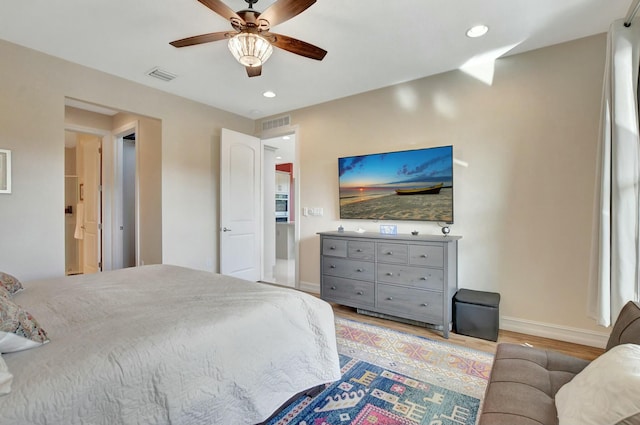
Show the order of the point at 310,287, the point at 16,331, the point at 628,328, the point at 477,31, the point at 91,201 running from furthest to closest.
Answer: the point at 91,201, the point at 310,287, the point at 477,31, the point at 628,328, the point at 16,331

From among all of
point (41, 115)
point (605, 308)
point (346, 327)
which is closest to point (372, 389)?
point (346, 327)

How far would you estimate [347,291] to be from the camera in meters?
3.43

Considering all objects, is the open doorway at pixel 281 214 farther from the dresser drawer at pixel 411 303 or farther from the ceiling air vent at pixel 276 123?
the dresser drawer at pixel 411 303

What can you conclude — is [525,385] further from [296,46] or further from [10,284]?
[10,284]

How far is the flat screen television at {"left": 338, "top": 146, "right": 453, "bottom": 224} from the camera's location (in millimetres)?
3227

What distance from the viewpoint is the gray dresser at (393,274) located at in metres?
2.85

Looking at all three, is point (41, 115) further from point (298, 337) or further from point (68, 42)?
point (298, 337)

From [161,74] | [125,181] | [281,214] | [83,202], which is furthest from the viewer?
[281,214]

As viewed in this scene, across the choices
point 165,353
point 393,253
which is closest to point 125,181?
point 393,253

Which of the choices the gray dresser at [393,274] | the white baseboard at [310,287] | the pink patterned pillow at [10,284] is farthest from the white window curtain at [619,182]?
the pink patterned pillow at [10,284]

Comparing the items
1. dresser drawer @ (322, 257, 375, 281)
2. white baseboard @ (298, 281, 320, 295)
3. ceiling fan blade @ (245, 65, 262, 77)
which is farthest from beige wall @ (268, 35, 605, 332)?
ceiling fan blade @ (245, 65, 262, 77)

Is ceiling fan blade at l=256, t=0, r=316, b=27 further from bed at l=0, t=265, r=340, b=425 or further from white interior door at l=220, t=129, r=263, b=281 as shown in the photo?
white interior door at l=220, t=129, r=263, b=281

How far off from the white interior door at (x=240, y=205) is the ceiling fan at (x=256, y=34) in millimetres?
2245

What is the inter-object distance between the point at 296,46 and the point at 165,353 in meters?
A: 2.03
